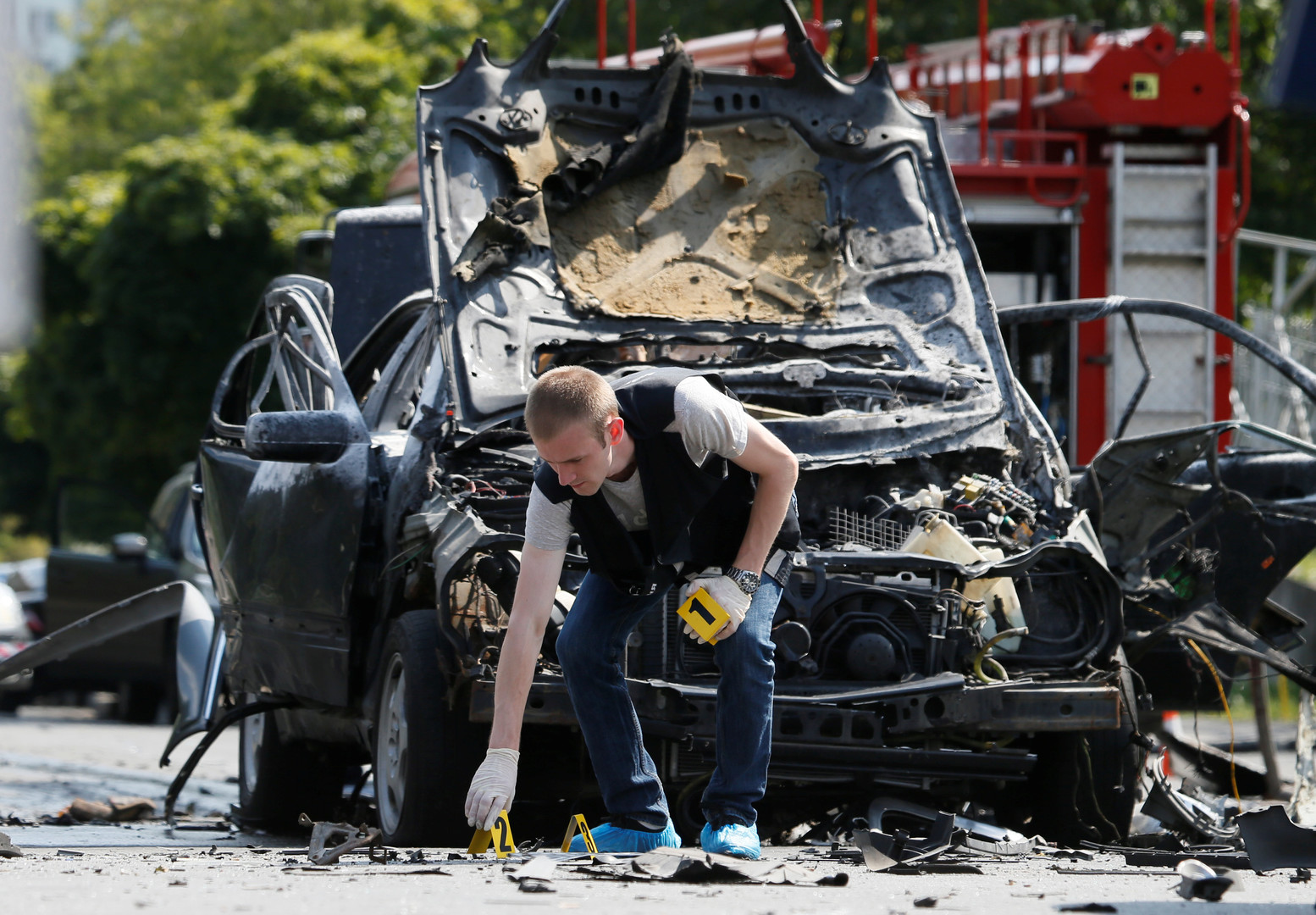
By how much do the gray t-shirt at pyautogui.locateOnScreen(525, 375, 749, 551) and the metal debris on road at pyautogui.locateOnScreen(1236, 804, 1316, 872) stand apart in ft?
5.63

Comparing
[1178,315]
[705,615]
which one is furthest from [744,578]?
A: [1178,315]

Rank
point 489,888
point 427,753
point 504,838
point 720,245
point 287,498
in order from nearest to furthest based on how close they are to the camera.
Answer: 1. point 489,888
2. point 504,838
3. point 427,753
4. point 287,498
5. point 720,245

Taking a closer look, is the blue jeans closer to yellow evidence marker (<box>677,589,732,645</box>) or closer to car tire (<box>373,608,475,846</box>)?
yellow evidence marker (<box>677,589,732,645</box>)

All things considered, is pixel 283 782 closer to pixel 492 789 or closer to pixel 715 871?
pixel 492 789

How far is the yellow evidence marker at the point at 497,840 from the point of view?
5.02 metres

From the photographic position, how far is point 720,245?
25.1 ft

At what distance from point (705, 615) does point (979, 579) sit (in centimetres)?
133

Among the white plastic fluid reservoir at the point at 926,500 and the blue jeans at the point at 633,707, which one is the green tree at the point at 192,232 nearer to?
the white plastic fluid reservoir at the point at 926,500

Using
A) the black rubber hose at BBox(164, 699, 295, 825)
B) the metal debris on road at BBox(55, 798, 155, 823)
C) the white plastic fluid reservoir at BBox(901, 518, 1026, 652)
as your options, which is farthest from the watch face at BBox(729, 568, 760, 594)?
the metal debris on road at BBox(55, 798, 155, 823)

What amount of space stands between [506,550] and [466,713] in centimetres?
49

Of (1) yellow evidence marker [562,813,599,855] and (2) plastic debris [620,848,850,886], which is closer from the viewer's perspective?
(2) plastic debris [620,848,850,886]

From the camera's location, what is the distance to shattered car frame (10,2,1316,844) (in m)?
5.80

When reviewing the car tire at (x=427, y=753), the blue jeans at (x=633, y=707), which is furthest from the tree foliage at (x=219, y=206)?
the blue jeans at (x=633, y=707)

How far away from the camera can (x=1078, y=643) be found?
6.18m
